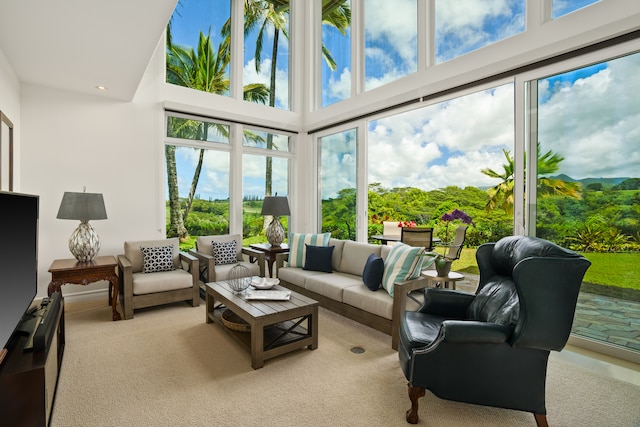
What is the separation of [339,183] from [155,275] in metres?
3.26

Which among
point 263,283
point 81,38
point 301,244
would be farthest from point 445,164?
point 81,38

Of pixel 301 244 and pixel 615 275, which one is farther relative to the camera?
pixel 301 244

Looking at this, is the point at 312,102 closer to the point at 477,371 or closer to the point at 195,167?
the point at 195,167

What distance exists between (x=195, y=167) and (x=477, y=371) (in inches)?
186

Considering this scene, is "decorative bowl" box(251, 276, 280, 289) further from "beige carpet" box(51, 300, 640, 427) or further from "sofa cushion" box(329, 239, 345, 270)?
"sofa cushion" box(329, 239, 345, 270)

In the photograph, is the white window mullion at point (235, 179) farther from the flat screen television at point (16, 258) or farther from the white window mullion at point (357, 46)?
the flat screen television at point (16, 258)

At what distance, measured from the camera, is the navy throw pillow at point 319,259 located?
4105 mm

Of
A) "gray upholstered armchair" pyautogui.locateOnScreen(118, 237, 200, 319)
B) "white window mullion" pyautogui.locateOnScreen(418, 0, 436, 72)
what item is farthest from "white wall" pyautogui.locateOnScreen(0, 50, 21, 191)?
"white window mullion" pyautogui.locateOnScreen(418, 0, 436, 72)

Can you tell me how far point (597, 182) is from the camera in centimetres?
285

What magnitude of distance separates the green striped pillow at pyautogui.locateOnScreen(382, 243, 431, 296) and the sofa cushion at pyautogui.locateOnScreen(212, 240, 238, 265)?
2299mm

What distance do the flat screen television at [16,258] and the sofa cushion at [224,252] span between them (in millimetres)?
2374

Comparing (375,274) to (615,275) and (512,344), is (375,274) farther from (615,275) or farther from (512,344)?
(615,275)

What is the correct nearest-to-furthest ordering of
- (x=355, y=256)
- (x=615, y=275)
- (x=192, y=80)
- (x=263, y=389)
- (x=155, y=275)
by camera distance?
(x=263, y=389)
(x=615, y=275)
(x=155, y=275)
(x=355, y=256)
(x=192, y=80)

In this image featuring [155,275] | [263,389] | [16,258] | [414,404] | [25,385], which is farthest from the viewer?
[155,275]
